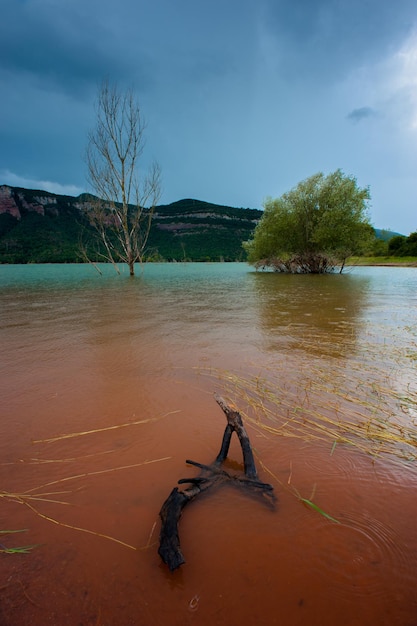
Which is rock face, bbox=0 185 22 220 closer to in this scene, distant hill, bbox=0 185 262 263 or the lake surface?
distant hill, bbox=0 185 262 263

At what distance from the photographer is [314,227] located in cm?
2758

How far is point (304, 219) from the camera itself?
28.2 m

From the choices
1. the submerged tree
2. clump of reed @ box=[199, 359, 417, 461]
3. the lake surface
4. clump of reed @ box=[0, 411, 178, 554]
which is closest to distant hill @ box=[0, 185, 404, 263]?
the submerged tree

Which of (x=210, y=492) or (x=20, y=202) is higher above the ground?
(x=20, y=202)

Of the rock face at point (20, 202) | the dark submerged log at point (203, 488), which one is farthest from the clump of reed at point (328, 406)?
the rock face at point (20, 202)

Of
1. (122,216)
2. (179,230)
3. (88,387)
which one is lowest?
(88,387)

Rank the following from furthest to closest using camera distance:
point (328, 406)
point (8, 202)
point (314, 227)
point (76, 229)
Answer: point (8, 202)
point (76, 229)
point (314, 227)
point (328, 406)

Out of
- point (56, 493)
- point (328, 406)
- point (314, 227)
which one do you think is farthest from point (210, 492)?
point (314, 227)

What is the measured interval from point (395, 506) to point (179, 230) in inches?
4679

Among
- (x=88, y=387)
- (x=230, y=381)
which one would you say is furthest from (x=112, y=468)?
(x=230, y=381)

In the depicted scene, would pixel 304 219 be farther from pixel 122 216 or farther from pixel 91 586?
pixel 91 586

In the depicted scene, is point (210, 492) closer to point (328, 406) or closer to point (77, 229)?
point (328, 406)

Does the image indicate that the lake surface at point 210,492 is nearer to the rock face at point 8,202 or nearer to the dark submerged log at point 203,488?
the dark submerged log at point 203,488

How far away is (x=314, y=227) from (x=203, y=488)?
29702 millimetres
